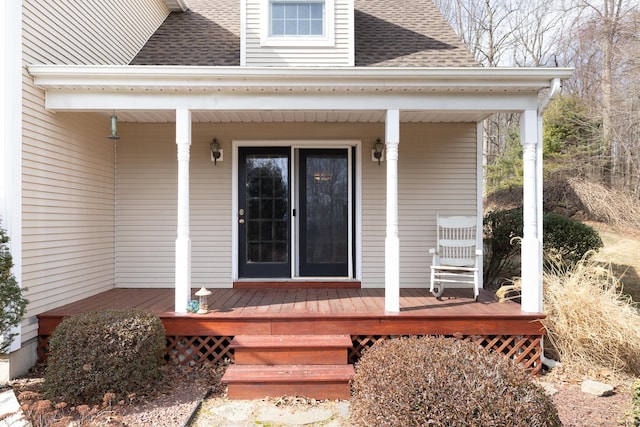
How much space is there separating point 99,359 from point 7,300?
92 cm

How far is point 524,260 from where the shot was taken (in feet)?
13.9

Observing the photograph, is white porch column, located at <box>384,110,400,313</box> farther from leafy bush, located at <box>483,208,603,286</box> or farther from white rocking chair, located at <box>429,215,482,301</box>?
leafy bush, located at <box>483,208,603,286</box>

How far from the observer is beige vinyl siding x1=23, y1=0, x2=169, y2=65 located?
161 inches

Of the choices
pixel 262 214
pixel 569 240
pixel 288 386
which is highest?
pixel 262 214

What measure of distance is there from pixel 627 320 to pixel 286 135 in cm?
430

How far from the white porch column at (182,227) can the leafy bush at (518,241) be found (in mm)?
4509

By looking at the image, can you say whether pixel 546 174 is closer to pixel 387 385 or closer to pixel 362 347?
pixel 362 347

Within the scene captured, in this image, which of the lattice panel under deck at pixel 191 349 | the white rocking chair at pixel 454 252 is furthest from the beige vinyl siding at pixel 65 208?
the white rocking chair at pixel 454 252

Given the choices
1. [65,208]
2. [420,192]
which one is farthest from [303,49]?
[65,208]

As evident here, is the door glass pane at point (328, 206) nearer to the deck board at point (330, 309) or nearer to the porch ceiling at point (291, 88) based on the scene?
the deck board at point (330, 309)

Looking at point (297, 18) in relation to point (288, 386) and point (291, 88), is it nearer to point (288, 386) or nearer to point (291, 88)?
point (291, 88)

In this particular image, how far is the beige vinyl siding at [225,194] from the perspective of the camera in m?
5.73

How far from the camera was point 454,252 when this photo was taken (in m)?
5.46

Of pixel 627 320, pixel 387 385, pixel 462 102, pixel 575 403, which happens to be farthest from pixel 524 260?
pixel 387 385
